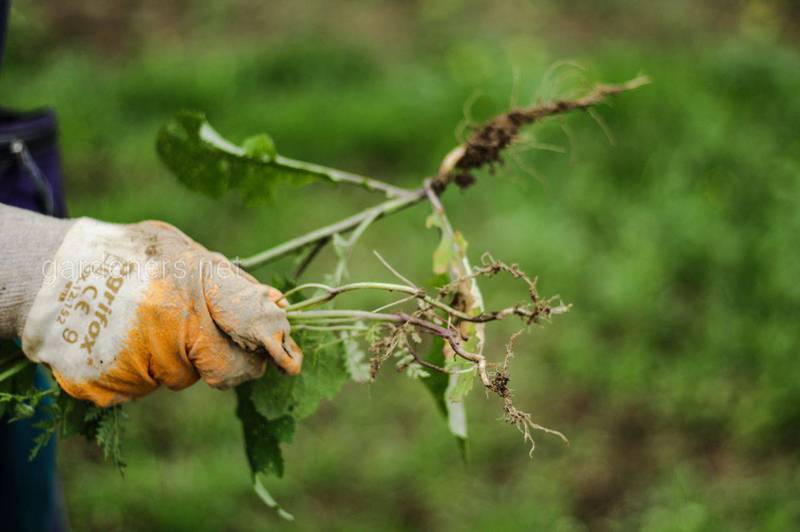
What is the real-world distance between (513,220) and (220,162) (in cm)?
202

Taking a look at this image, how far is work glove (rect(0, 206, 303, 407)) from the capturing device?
3.77ft

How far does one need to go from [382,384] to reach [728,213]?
168 centimetres

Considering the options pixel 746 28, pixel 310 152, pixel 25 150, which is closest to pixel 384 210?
pixel 25 150

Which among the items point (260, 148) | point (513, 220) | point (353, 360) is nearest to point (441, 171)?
point (260, 148)

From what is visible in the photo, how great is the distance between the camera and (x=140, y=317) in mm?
1147

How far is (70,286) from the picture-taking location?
1.16 metres

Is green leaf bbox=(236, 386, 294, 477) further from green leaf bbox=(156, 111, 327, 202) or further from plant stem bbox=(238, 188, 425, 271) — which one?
green leaf bbox=(156, 111, 327, 202)

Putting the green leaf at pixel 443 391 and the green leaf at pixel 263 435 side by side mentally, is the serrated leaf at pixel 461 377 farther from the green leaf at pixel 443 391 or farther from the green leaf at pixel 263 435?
the green leaf at pixel 263 435

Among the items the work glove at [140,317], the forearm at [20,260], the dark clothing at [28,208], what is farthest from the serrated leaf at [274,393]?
the dark clothing at [28,208]

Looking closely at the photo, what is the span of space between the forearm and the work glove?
0.03ft

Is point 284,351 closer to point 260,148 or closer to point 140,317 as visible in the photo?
point 140,317

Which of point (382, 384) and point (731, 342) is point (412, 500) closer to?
point (382, 384)

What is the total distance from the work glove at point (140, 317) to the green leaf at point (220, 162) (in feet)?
1.19

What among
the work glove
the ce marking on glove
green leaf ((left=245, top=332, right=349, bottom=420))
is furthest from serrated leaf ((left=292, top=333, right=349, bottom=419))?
the ce marking on glove
